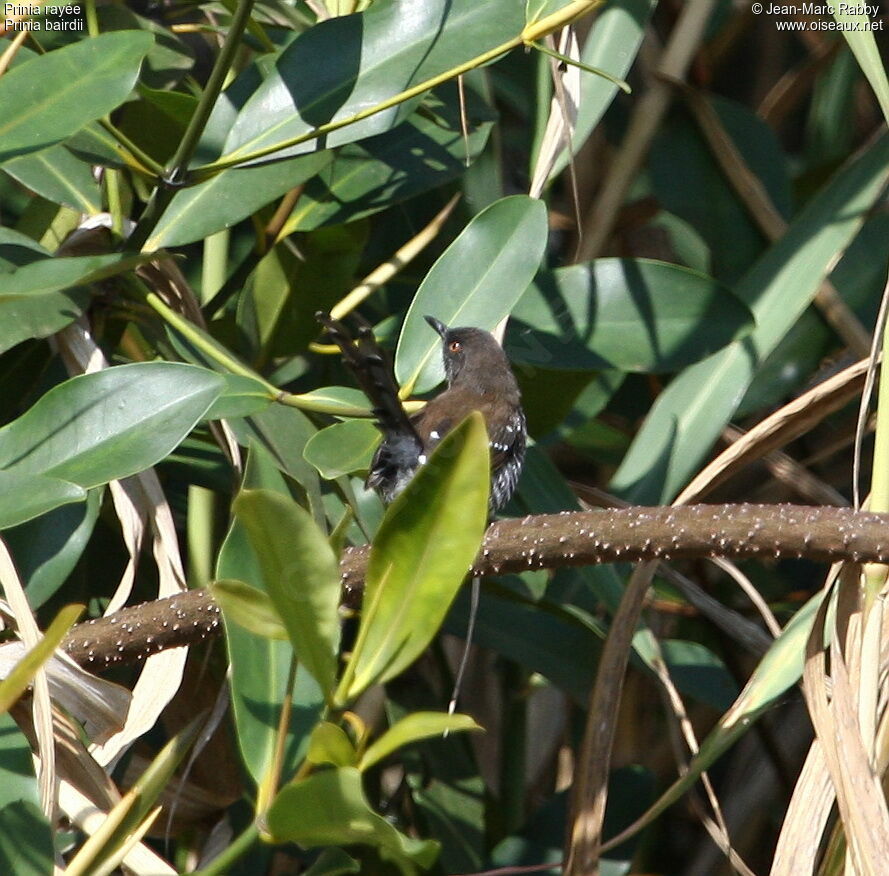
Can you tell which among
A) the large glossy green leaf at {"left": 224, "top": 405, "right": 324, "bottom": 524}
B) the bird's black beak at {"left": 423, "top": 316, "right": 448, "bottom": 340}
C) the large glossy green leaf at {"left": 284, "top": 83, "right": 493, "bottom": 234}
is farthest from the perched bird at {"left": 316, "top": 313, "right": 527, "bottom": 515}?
the large glossy green leaf at {"left": 284, "top": 83, "right": 493, "bottom": 234}

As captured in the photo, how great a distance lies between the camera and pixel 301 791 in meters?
1.07

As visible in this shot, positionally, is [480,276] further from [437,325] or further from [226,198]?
[226,198]

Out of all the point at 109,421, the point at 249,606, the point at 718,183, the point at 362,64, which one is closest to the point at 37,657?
the point at 249,606

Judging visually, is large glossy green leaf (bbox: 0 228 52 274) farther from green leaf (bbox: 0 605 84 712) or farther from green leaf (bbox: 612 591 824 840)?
green leaf (bbox: 612 591 824 840)

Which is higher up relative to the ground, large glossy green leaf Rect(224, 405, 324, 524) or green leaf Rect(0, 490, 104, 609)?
large glossy green leaf Rect(224, 405, 324, 524)

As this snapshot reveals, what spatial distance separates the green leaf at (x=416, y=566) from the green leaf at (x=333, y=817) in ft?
0.24

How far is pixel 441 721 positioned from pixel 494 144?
6.53 ft

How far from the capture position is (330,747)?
1099 millimetres

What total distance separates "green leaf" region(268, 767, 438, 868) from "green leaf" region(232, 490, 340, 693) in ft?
0.33

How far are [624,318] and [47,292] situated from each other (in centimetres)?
109

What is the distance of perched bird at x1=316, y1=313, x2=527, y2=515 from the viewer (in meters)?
1.93

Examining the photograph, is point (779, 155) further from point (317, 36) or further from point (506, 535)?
point (506, 535)

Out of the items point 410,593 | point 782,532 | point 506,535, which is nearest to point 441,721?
point 410,593

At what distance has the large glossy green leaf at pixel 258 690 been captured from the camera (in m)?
1.34
